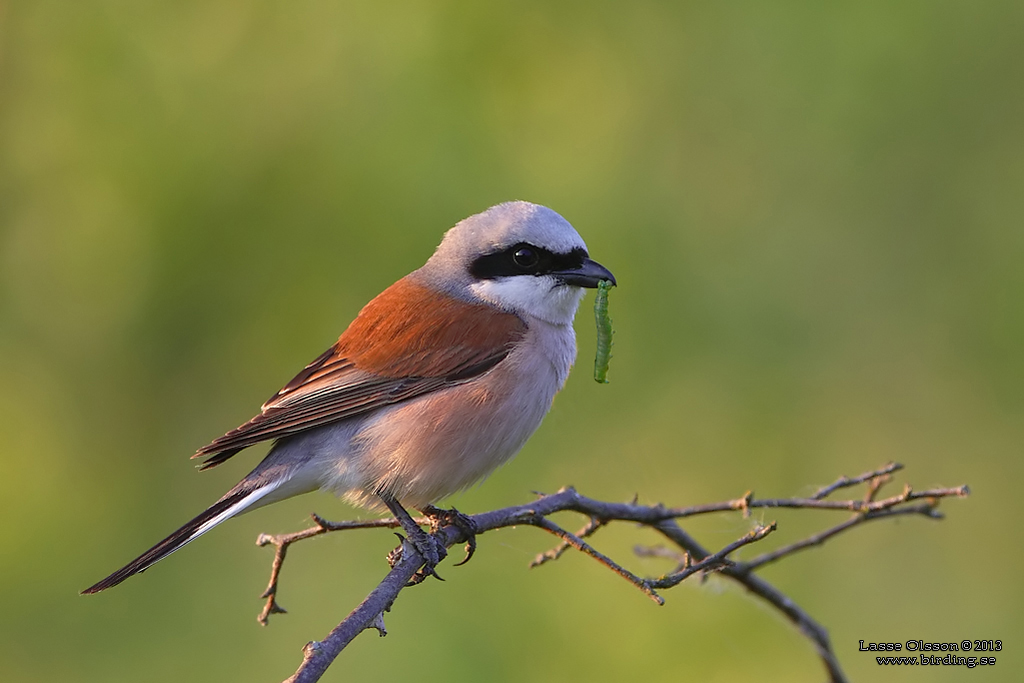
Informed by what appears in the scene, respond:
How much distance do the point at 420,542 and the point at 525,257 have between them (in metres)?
0.95

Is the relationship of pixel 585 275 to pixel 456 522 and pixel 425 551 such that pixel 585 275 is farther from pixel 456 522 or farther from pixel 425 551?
pixel 425 551

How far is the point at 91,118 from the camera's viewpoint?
17.4 ft

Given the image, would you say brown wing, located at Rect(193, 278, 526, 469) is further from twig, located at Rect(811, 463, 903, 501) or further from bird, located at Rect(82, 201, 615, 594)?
twig, located at Rect(811, 463, 903, 501)

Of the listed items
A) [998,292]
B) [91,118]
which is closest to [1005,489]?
[998,292]

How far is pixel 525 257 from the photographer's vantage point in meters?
3.24

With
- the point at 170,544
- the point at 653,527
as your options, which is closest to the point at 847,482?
the point at 653,527

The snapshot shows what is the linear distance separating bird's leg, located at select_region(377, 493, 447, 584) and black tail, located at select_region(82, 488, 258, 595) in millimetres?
Result: 393

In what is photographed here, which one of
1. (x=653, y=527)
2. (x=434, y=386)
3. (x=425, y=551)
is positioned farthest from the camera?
(x=434, y=386)

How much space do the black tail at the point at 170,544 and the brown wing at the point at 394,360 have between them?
161 millimetres

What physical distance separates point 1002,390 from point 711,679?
6.60ft

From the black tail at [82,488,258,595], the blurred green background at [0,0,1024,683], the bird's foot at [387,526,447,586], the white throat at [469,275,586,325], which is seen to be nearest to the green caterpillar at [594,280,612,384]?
the white throat at [469,275,586,325]

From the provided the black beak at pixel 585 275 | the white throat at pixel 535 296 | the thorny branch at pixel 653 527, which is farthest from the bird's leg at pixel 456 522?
the black beak at pixel 585 275

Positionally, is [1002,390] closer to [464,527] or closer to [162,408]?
[464,527]

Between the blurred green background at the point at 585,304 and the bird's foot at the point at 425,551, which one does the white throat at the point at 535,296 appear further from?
the blurred green background at the point at 585,304
